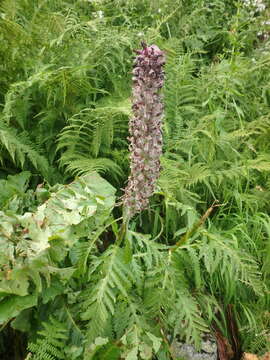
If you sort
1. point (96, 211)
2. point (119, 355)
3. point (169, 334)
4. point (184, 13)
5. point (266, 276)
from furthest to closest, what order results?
1. point (184, 13)
2. point (266, 276)
3. point (169, 334)
4. point (96, 211)
5. point (119, 355)

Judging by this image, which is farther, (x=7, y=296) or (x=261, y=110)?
(x=261, y=110)

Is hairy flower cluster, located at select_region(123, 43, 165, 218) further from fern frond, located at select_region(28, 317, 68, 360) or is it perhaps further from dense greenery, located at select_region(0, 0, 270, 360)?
fern frond, located at select_region(28, 317, 68, 360)

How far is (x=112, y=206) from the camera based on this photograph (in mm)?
2645

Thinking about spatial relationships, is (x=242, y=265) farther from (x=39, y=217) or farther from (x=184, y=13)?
(x=184, y=13)

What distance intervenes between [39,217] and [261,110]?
2713 millimetres

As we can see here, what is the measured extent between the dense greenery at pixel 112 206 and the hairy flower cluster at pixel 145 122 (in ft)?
0.92

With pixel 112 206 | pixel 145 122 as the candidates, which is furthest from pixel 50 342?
pixel 145 122

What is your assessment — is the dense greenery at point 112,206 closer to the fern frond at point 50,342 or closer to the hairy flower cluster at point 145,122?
the fern frond at point 50,342

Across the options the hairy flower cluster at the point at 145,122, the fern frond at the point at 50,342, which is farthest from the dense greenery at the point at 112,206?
the hairy flower cluster at the point at 145,122

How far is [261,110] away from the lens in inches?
177

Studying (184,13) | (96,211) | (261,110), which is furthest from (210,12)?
(96,211)

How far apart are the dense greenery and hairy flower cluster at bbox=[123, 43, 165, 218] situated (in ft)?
0.92

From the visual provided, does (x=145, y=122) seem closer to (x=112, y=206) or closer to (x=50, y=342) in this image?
(x=112, y=206)

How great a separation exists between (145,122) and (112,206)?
69 centimetres
